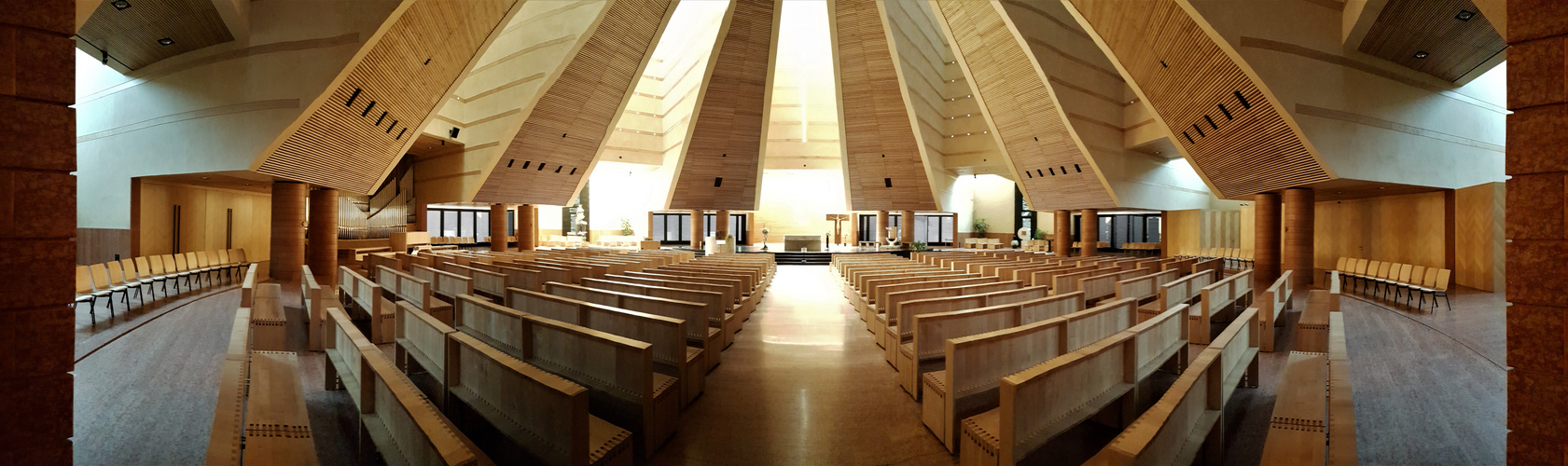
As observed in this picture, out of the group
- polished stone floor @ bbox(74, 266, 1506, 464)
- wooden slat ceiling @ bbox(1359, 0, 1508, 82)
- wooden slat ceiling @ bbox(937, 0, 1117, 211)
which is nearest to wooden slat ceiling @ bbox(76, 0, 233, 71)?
polished stone floor @ bbox(74, 266, 1506, 464)

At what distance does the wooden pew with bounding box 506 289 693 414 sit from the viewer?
9.02 feet

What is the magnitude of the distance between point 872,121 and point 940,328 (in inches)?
542

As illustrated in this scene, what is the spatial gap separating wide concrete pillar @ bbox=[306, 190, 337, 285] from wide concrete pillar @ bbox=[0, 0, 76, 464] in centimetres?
1050

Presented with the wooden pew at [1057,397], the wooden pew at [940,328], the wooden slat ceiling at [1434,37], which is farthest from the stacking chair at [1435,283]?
the wooden pew at [1057,397]

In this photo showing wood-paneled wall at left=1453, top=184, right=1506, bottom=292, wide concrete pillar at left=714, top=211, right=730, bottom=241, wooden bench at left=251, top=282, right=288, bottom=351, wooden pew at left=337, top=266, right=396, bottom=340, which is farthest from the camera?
wide concrete pillar at left=714, top=211, right=730, bottom=241

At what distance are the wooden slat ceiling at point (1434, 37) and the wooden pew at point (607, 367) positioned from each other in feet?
35.2

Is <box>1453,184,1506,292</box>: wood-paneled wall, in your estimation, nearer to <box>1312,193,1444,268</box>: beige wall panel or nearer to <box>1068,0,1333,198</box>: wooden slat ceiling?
<box>1312,193,1444,268</box>: beige wall panel

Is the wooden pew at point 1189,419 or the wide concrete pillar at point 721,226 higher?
the wide concrete pillar at point 721,226

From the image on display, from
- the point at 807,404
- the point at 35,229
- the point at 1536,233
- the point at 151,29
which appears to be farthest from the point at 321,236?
the point at 1536,233

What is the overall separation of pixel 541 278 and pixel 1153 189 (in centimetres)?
1543

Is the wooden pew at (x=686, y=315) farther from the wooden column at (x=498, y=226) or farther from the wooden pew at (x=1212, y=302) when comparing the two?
the wooden column at (x=498, y=226)

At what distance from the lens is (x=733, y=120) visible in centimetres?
1630

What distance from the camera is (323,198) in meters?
10.5

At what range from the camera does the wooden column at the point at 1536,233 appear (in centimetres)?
166
